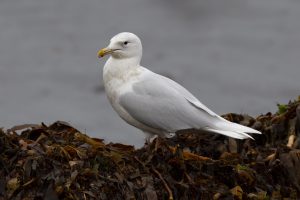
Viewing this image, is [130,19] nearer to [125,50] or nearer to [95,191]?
[125,50]

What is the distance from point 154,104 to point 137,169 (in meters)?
1.15

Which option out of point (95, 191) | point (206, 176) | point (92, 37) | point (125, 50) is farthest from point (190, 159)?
point (92, 37)

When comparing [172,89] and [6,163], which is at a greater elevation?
[172,89]

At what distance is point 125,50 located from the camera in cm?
767

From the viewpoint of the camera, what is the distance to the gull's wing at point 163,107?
734 centimetres

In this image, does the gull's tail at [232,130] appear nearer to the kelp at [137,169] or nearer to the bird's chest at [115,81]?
the kelp at [137,169]

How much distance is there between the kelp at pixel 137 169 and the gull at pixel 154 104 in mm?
293

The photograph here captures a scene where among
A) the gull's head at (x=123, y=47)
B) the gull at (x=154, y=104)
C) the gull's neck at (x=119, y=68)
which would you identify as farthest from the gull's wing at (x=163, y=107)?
the gull's head at (x=123, y=47)

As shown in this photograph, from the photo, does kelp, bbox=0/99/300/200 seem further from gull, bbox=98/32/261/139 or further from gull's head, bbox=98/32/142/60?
gull's head, bbox=98/32/142/60

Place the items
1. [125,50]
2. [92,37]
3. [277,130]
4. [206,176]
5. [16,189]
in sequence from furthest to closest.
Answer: [92,37] → [125,50] → [277,130] → [206,176] → [16,189]

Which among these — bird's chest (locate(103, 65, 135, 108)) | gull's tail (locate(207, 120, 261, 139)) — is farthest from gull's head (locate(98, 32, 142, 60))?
gull's tail (locate(207, 120, 261, 139))

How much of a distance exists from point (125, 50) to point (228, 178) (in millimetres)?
1548

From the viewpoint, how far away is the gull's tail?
23.0 ft

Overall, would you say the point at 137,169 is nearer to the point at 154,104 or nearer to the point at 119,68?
the point at 154,104
